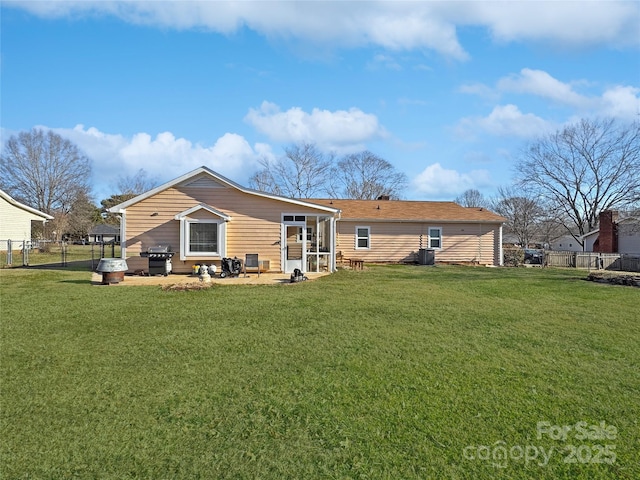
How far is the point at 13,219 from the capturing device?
26.3 metres

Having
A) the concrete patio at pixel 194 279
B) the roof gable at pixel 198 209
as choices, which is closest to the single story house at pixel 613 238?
the concrete patio at pixel 194 279

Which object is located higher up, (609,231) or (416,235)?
(609,231)

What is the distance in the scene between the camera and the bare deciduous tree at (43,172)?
41969 millimetres

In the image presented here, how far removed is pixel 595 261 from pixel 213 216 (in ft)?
71.5

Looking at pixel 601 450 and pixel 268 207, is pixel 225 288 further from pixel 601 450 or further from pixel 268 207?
pixel 601 450

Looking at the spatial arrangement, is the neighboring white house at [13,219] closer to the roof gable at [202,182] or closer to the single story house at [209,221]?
the single story house at [209,221]

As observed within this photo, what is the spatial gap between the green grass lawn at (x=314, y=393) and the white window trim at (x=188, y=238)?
20.0ft

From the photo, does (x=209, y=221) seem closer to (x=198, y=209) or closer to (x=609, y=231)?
(x=198, y=209)

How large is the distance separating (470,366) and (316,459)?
8.72ft

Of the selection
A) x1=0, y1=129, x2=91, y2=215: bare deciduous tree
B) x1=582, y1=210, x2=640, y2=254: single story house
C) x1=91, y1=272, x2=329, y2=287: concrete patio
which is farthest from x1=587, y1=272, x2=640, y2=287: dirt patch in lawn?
x1=0, y1=129, x2=91, y2=215: bare deciduous tree

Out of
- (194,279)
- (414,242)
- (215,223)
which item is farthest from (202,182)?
(414,242)

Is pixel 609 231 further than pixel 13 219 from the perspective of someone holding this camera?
Yes

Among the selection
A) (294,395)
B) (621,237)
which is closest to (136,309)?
(294,395)

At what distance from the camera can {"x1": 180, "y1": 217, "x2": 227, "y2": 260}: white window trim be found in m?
14.0
